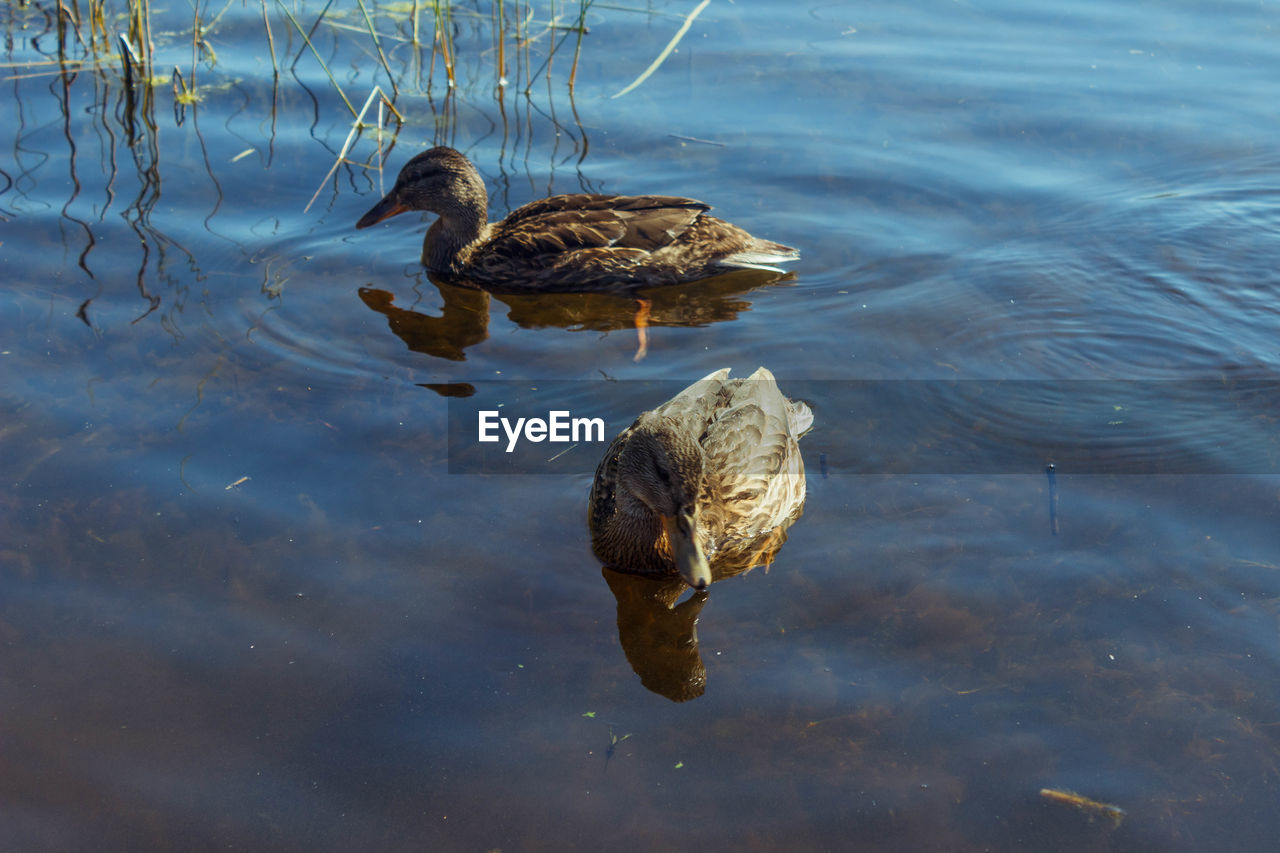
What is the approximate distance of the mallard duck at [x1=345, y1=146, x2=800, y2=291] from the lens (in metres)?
6.76

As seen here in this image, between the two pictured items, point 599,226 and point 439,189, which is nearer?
point 599,226

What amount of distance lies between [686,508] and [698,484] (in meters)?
0.11

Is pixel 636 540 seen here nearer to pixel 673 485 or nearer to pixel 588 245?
pixel 673 485

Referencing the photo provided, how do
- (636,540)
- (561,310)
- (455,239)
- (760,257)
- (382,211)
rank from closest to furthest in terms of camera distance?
1. (636,540)
2. (561,310)
3. (760,257)
4. (455,239)
5. (382,211)

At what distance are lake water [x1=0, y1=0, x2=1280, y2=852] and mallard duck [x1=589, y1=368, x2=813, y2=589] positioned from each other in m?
0.14

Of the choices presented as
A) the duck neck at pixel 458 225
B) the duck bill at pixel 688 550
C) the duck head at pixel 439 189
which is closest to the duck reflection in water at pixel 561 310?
the duck neck at pixel 458 225

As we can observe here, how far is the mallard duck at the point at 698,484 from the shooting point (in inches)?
169

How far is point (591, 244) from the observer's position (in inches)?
267

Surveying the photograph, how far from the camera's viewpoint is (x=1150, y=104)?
27.8 feet

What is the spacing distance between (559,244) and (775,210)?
4.95 ft

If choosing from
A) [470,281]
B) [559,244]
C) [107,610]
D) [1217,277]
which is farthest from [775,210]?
[107,610]

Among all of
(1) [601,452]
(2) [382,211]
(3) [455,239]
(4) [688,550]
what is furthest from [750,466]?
(2) [382,211]

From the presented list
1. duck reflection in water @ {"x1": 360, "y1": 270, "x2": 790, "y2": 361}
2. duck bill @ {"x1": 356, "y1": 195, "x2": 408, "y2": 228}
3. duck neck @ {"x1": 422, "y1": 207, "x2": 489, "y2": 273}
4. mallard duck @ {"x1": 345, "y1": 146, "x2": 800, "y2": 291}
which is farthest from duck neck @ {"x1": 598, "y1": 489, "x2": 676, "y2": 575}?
duck bill @ {"x1": 356, "y1": 195, "x2": 408, "y2": 228}

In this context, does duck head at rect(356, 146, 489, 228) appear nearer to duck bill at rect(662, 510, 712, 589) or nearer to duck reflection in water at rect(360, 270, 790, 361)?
duck reflection in water at rect(360, 270, 790, 361)
